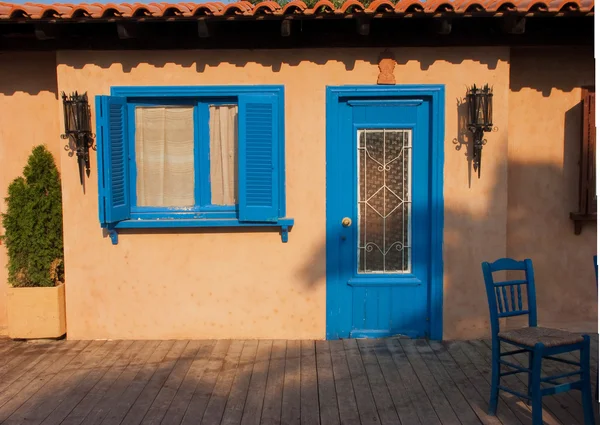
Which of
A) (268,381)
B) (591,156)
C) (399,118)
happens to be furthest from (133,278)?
(591,156)

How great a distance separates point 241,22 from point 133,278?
2483 mm

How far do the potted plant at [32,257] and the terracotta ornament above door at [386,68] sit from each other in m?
3.19

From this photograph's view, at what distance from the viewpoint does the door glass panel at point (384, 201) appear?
6.00 m

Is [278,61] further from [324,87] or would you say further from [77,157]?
[77,157]

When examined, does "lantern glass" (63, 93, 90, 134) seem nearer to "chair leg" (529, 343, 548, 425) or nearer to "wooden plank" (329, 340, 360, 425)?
"wooden plank" (329, 340, 360, 425)

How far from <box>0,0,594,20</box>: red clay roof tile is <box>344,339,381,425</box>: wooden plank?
112 inches

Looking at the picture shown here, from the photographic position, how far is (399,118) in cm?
597

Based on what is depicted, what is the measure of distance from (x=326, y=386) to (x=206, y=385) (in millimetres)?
899

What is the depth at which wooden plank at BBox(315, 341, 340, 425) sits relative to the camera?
4406 millimetres

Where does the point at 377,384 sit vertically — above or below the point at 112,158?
below

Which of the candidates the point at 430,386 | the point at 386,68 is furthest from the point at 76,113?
the point at 430,386

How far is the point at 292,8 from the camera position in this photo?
5301 mm

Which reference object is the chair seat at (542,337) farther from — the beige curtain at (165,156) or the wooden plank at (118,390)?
the beige curtain at (165,156)

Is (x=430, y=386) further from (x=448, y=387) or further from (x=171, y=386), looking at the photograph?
(x=171, y=386)
